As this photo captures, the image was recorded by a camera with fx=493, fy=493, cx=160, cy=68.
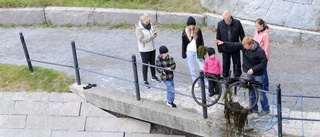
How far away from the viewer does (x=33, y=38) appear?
11.7 m

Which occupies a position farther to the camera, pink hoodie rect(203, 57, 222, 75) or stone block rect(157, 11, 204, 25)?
stone block rect(157, 11, 204, 25)

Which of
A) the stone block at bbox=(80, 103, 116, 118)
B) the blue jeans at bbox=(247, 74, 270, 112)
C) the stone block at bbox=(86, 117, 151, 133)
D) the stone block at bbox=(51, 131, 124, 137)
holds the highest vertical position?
the blue jeans at bbox=(247, 74, 270, 112)

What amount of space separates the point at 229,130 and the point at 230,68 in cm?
234

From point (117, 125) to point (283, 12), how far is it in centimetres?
474

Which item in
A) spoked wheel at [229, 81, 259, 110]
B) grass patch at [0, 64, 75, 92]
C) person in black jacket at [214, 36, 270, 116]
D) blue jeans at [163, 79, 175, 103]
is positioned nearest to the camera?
spoked wheel at [229, 81, 259, 110]

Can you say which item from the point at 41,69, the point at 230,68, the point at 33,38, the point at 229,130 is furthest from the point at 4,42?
the point at 229,130

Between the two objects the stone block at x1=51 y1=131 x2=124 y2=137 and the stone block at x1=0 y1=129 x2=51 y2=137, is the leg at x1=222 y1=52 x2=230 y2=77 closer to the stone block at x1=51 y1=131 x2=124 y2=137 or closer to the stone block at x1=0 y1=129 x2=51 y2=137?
the stone block at x1=51 y1=131 x2=124 y2=137

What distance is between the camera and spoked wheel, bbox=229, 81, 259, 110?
735 centimetres

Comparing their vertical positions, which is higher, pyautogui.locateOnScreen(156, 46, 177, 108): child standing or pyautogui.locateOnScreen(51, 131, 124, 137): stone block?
pyautogui.locateOnScreen(156, 46, 177, 108): child standing

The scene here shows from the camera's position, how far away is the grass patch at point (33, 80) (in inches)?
369

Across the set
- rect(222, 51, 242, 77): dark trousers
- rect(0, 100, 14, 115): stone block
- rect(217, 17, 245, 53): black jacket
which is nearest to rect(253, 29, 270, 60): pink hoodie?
rect(217, 17, 245, 53): black jacket

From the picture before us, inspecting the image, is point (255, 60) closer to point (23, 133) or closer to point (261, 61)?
point (261, 61)

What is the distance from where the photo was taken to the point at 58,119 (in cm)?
902

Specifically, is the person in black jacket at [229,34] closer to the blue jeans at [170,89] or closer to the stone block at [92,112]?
the blue jeans at [170,89]
